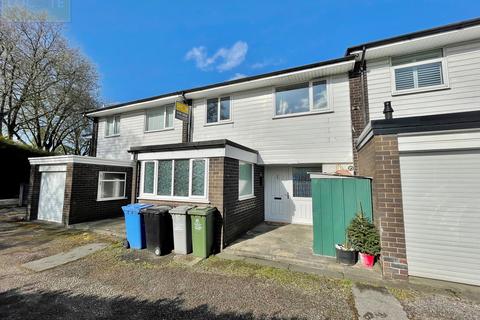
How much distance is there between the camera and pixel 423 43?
21.2 feet

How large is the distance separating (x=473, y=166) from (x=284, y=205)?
19.5 ft

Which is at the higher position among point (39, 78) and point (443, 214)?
point (39, 78)

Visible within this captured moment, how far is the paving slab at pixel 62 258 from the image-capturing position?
16.6ft

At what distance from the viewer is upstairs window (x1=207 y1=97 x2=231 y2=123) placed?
32.2 feet

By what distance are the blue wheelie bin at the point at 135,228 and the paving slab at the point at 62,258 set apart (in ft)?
3.22

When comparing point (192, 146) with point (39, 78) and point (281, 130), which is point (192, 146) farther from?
point (39, 78)

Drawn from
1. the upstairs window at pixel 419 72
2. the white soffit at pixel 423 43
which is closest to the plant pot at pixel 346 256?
the upstairs window at pixel 419 72

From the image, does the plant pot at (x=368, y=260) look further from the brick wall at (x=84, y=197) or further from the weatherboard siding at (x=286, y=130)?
the brick wall at (x=84, y=197)

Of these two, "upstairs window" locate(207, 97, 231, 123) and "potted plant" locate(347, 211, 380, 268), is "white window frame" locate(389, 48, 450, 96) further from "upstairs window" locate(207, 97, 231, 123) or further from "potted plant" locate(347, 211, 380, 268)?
"upstairs window" locate(207, 97, 231, 123)

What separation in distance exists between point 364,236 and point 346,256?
61cm

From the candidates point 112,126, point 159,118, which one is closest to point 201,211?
point 159,118

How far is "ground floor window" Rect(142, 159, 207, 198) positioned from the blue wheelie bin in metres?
1.08

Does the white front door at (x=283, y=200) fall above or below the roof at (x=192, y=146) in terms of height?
below

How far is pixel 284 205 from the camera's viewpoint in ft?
29.8
